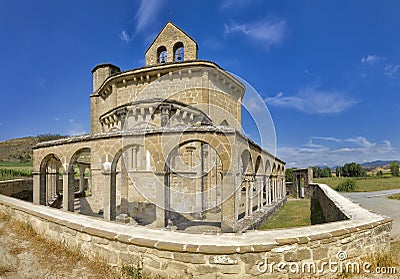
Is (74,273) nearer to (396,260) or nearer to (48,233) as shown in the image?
(48,233)

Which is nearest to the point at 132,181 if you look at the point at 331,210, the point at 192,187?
the point at 192,187

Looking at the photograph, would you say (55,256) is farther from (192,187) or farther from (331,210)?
(331,210)

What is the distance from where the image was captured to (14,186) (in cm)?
1652

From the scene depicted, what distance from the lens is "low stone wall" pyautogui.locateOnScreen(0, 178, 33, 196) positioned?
1546 centimetres

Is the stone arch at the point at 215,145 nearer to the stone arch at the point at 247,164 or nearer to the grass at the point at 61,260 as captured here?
the stone arch at the point at 247,164

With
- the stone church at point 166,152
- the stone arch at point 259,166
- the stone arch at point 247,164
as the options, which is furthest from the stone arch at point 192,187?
the stone arch at point 259,166

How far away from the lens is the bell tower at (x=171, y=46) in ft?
51.7

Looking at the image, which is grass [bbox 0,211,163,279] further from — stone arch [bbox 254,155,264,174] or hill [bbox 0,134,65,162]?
hill [bbox 0,134,65,162]

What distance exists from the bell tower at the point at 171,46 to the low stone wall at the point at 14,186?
469 inches

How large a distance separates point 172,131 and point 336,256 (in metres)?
5.02

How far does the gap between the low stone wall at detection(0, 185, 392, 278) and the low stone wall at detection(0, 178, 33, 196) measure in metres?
14.2

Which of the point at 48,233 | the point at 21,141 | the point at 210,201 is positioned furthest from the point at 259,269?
the point at 21,141

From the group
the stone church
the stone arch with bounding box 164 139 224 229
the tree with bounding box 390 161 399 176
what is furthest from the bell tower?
the tree with bounding box 390 161 399 176

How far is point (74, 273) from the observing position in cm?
404
